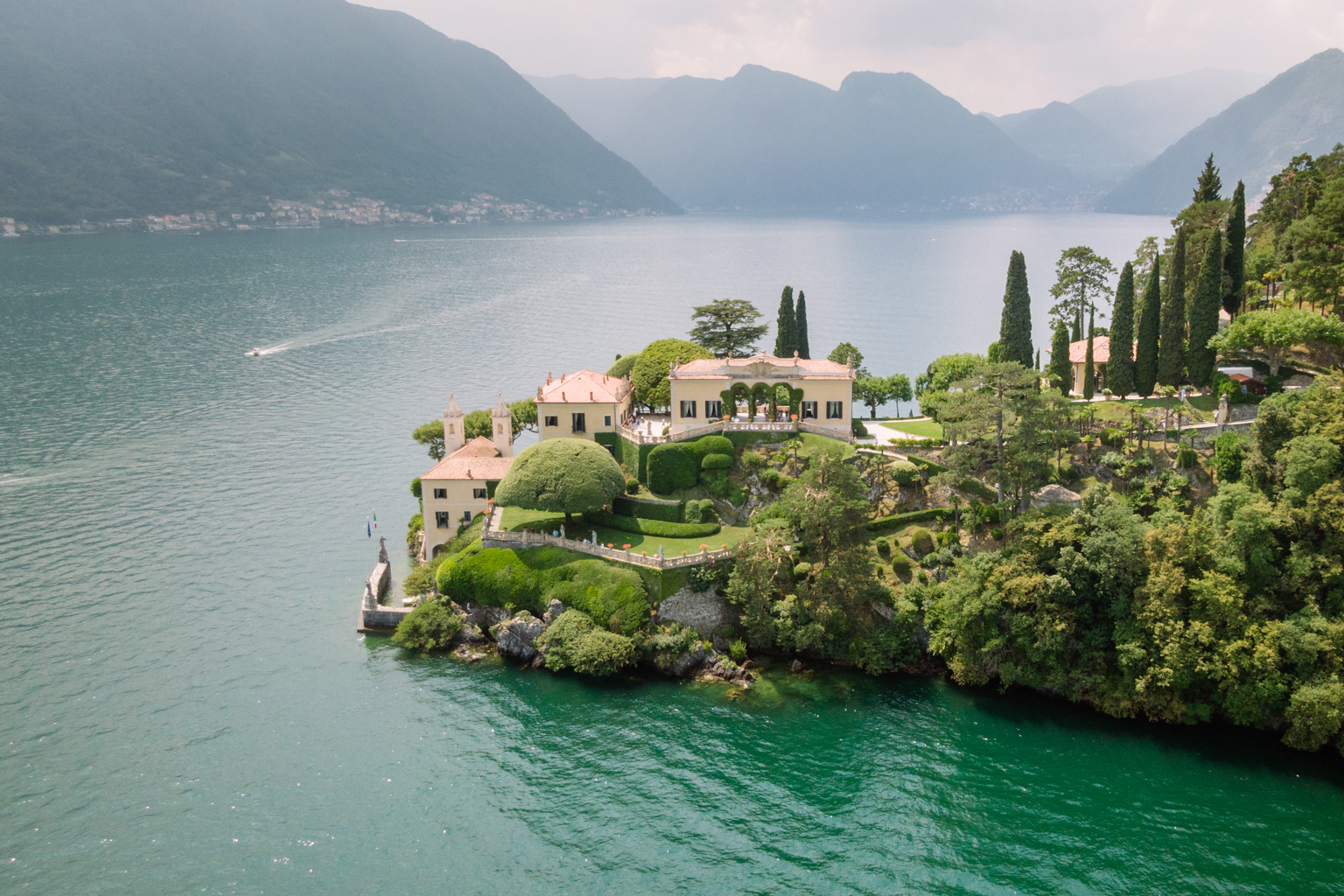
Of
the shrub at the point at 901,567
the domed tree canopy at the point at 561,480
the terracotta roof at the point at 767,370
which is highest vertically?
the terracotta roof at the point at 767,370

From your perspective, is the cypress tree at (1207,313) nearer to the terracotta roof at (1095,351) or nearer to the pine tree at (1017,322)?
the terracotta roof at (1095,351)

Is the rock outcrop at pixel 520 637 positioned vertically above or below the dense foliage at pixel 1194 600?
below

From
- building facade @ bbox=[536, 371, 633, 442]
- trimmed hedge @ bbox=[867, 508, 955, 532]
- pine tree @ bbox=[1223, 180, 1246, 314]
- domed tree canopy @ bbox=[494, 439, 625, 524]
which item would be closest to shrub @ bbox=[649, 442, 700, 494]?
domed tree canopy @ bbox=[494, 439, 625, 524]

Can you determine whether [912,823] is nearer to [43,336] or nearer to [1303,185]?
[1303,185]

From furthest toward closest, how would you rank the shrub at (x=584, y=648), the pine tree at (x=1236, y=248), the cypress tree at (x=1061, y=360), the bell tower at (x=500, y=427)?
the bell tower at (x=500, y=427), the pine tree at (x=1236, y=248), the cypress tree at (x=1061, y=360), the shrub at (x=584, y=648)

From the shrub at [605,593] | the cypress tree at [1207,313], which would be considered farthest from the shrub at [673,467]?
the cypress tree at [1207,313]

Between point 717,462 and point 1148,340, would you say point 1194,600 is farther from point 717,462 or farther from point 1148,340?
point 717,462
